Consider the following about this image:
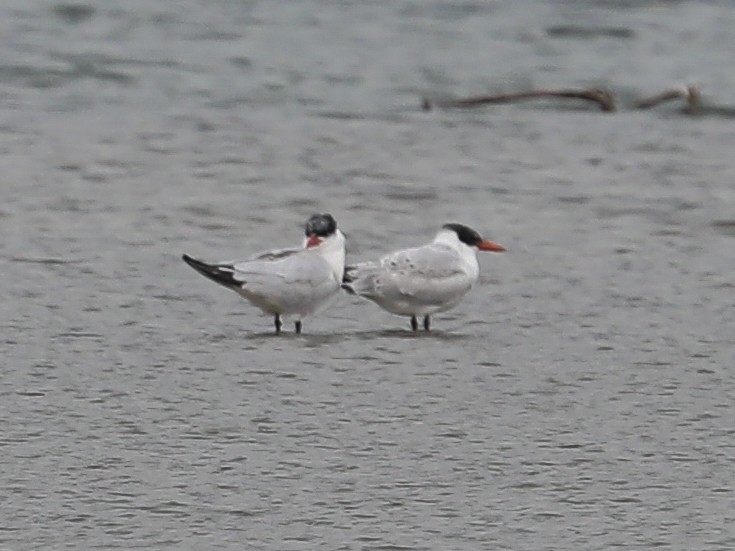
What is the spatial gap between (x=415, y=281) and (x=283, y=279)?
0.58 metres

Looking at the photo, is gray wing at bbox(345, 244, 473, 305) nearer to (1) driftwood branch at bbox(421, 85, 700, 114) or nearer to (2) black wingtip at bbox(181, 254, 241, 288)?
(2) black wingtip at bbox(181, 254, 241, 288)

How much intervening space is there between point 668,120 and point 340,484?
10470mm

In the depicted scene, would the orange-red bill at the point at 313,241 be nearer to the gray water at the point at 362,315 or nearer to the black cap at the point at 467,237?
the gray water at the point at 362,315

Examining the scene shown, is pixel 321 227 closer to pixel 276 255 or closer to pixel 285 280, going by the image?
pixel 276 255

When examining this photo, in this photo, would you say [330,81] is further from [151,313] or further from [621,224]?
[151,313]

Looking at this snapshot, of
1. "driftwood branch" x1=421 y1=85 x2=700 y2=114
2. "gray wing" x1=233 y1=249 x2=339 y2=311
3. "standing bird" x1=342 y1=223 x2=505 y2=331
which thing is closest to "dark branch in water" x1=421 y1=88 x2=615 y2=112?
"driftwood branch" x1=421 y1=85 x2=700 y2=114

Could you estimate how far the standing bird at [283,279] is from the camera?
31.0 feet

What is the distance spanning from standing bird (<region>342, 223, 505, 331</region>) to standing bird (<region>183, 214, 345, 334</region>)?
13cm

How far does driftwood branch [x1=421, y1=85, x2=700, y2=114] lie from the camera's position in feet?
55.6

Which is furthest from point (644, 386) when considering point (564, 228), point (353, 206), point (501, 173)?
point (501, 173)

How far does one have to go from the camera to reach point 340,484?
706cm

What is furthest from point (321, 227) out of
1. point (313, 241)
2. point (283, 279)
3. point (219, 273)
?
point (219, 273)

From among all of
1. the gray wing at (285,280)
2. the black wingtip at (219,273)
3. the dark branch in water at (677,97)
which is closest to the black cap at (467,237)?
the gray wing at (285,280)

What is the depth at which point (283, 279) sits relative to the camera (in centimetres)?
948
